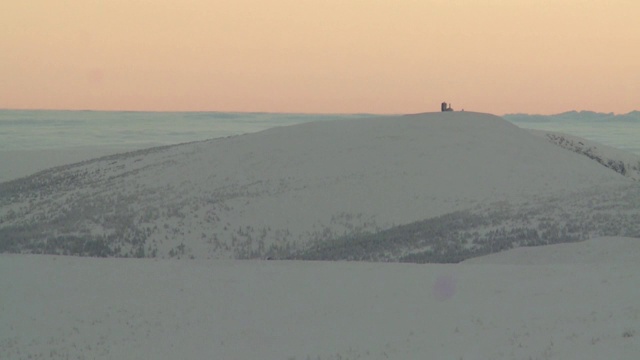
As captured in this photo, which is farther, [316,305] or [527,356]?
[316,305]

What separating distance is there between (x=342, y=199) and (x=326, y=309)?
42.6 ft

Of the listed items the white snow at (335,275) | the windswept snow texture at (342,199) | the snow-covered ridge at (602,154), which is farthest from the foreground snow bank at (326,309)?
the snow-covered ridge at (602,154)

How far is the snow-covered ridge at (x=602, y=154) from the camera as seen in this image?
3825cm

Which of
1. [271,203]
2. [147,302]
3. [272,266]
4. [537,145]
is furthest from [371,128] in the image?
[147,302]

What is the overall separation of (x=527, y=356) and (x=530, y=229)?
1159 cm

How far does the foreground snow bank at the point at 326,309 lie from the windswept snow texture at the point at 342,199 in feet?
11.8

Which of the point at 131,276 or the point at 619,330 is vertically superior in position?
the point at 619,330

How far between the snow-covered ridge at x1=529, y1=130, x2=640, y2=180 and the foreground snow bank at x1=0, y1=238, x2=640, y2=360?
23207mm

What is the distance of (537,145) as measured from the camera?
32.3m

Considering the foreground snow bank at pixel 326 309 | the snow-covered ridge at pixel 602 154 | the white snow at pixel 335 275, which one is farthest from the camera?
the snow-covered ridge at pixel 602 154

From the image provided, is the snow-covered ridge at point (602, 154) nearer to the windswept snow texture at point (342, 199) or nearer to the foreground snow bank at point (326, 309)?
the windswept snow texture at point (342, 199)

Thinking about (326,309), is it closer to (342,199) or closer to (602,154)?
(342,199)

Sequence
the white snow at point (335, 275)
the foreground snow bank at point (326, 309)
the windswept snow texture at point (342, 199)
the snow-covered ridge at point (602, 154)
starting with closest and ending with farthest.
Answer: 1. the foreground snow bank at point (326, 309)
2. the white snow at point (335, 275)
3. the windswept snow texture at point (342, 199)
4. the snow-covered ridge at point (602, 154)

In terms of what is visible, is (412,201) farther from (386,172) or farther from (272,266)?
(272,266)
